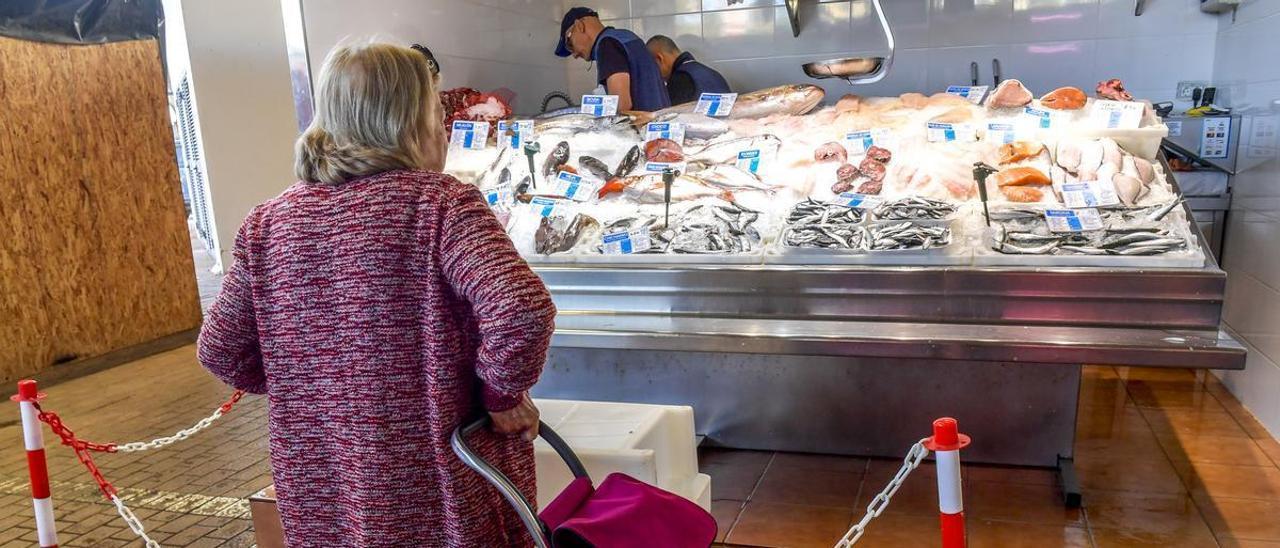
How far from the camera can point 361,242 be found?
1.58m

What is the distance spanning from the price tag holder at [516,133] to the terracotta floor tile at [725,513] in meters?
1.84

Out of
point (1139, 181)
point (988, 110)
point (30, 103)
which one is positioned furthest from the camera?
point (30, 103)

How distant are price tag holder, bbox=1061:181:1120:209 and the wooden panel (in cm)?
576

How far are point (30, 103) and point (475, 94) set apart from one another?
3.01m

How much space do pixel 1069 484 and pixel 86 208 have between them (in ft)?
19.4

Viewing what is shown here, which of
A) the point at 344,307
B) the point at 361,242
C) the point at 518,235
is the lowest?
the point at 518,235

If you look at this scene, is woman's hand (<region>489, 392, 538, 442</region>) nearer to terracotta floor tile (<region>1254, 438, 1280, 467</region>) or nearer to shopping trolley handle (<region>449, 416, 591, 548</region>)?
shopping trolley handle (<region>449, 416, 591, 548</region>)

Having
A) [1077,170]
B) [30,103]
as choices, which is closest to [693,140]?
[1077,170]

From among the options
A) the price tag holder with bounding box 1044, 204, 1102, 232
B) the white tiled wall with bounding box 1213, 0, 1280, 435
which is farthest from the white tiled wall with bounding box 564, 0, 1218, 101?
the price tag holder with bounding box 1044, 204, 1102, 232

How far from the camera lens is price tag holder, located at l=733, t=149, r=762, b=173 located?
3.80 metres

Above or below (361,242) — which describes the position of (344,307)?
below

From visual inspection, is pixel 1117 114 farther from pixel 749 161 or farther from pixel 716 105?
pixel 716 105

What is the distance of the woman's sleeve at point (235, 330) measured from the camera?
170cm

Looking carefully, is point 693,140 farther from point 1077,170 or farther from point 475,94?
point 1077,170
